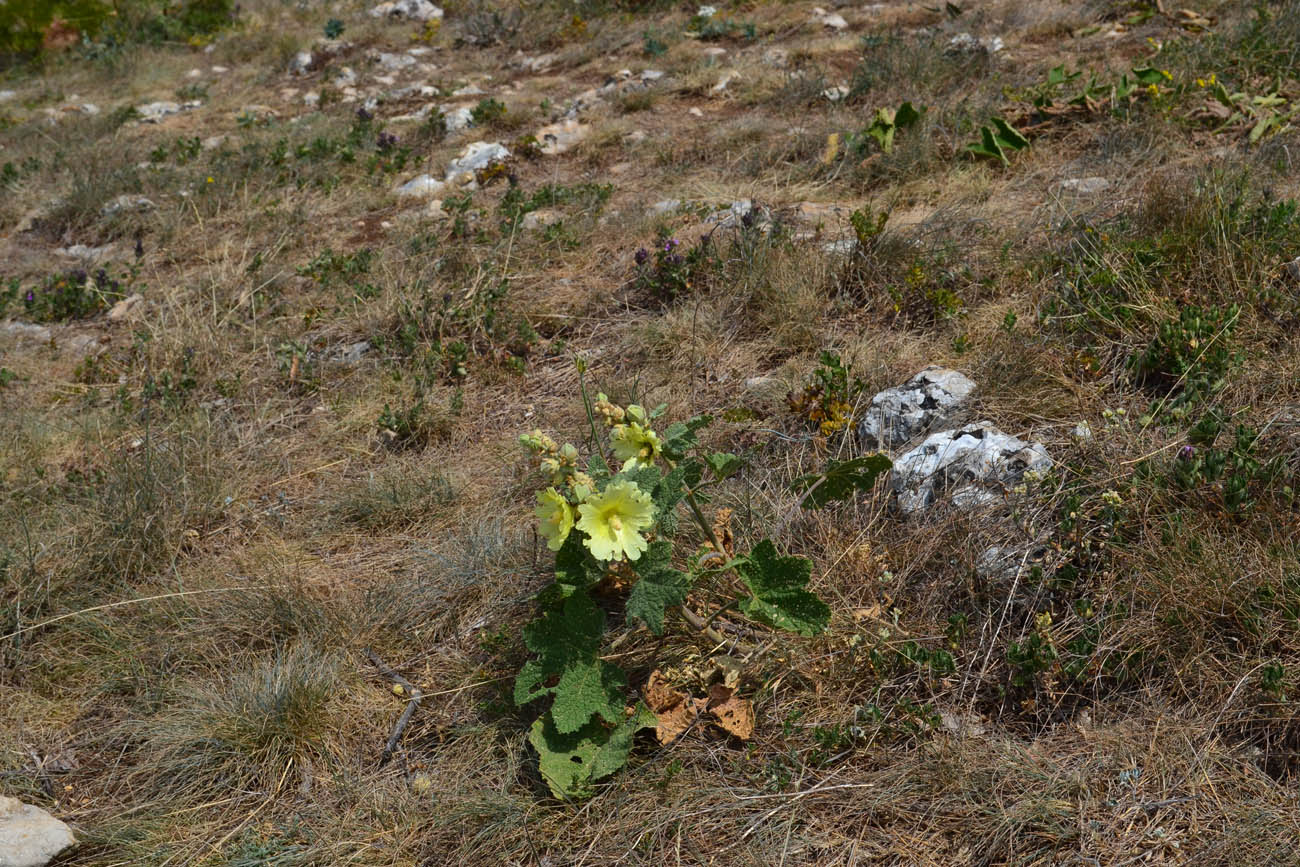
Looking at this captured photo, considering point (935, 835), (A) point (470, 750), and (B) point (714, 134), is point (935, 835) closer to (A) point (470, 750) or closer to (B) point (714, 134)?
(A) point (470, 750)

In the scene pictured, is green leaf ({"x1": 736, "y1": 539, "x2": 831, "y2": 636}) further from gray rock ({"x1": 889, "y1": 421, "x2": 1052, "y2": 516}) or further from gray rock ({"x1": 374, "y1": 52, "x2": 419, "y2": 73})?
gray rock ({"x1": 374, "y1": 52, "x2": 419, "y2": 73})

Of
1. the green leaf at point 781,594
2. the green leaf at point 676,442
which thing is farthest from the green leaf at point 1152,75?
the green leaf at point 781,594

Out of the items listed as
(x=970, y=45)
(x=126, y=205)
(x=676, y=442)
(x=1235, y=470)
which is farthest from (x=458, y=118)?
(x=1235, y=470)

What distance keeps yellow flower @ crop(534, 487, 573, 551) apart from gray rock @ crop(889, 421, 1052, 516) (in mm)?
953

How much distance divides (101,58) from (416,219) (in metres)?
6.50

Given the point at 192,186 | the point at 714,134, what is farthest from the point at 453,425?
the point at 192,186

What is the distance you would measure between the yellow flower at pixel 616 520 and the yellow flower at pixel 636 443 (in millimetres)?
194

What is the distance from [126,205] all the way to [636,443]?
472 centimetres

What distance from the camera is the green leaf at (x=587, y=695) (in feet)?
6.51

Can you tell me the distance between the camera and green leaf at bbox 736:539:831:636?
1994mm

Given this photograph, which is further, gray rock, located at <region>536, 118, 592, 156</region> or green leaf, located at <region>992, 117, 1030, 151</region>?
gray rock, located at <region>536, 118, 592, 156</region>

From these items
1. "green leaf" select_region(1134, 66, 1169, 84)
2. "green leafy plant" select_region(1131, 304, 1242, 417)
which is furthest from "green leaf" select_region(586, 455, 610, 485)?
"green leaf" select_region(1134, 66, 1169, 84)

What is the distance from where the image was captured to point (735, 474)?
→ 2730mm

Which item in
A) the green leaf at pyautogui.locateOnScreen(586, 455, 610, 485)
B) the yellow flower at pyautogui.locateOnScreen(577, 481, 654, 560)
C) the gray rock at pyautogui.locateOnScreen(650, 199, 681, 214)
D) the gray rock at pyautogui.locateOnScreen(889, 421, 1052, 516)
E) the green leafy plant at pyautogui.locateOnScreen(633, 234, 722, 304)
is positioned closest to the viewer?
the yellow flower at pyautogui.locateOnScreen(577, 481, 654, 560)
